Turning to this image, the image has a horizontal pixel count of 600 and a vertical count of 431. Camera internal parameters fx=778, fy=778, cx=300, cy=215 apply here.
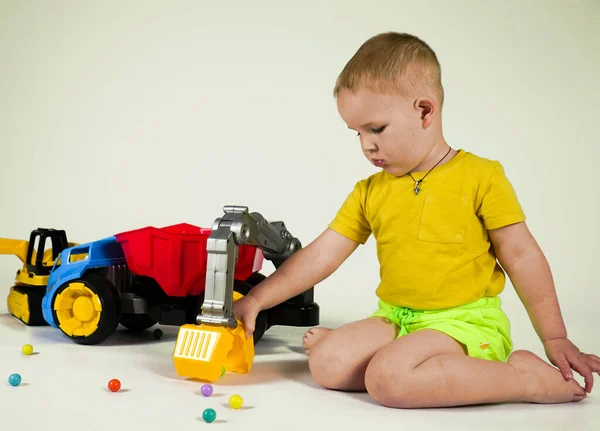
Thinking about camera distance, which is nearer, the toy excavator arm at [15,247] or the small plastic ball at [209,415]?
the small plastic ball at [209,415]

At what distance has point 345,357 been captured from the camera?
173cm

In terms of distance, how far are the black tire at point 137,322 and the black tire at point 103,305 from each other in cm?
14

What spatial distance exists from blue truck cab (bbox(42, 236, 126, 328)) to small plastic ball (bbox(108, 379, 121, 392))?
53 centimetres

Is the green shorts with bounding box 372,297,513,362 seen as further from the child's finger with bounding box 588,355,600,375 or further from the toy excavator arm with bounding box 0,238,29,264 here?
the toy excavator arm with bounding box 0,238,29,264

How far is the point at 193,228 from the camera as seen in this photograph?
2293 mm

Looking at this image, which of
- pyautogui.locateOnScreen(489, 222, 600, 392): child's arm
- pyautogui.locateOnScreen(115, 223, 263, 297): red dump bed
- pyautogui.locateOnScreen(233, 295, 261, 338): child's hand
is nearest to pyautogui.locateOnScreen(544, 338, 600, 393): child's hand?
pyautogui.locateOnScreen(489, 222, 600, 392): child's arm

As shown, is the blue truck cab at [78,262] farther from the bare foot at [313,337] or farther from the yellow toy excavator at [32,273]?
the bare foot at [313,337]

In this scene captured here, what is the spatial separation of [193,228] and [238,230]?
1.80 ft

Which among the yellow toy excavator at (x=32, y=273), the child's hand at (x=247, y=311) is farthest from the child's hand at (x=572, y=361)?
the yellow toy excavator at (x=32, y=273)

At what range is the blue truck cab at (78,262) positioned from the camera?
212cm

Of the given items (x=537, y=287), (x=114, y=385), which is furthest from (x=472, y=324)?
(x=114, y=385)

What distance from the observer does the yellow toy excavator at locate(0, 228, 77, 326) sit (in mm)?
2355

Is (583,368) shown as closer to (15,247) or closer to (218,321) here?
(218,321)

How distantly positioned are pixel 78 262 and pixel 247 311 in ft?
1.88
